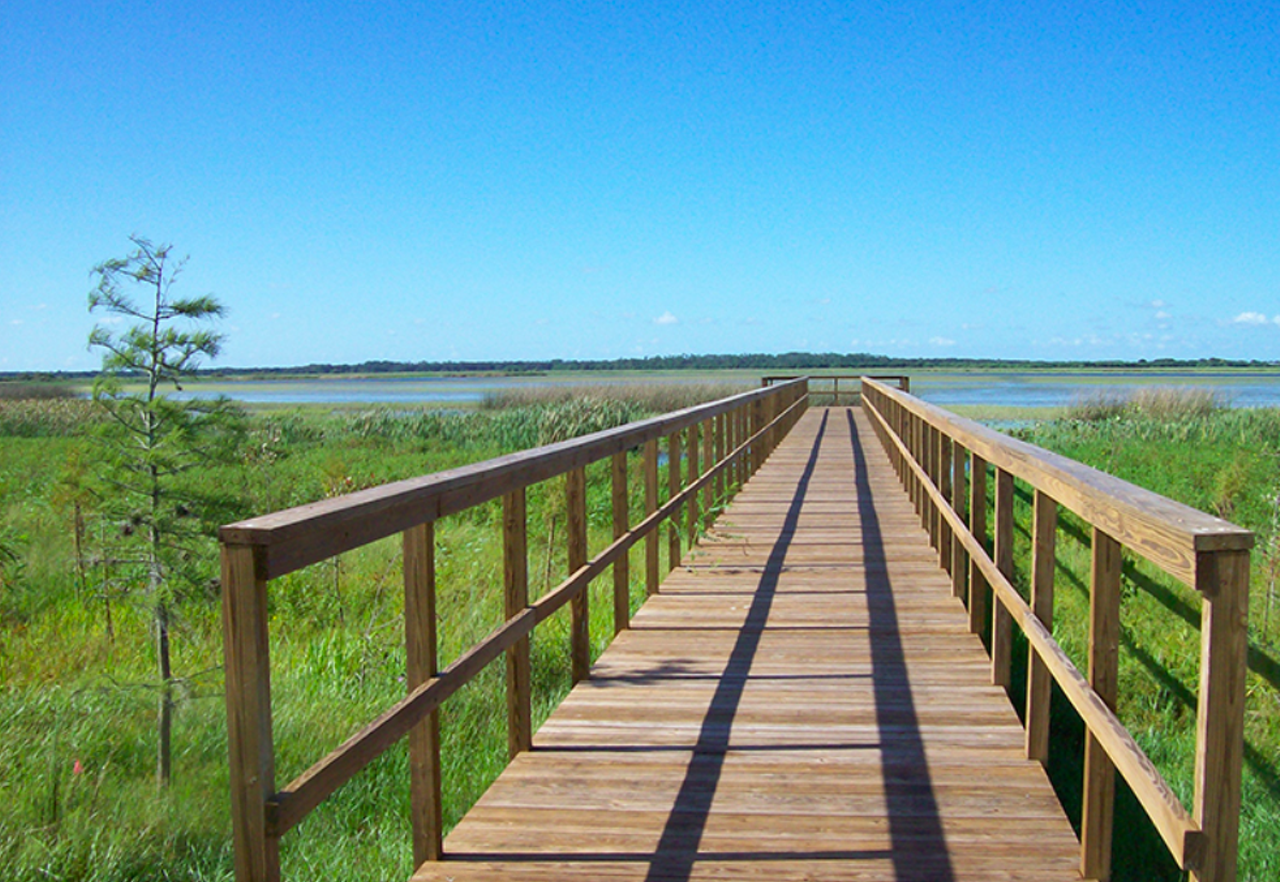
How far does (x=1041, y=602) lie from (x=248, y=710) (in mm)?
2442

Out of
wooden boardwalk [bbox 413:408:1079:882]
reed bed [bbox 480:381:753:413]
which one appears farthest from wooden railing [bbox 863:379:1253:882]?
reed bed [bbox 480:381:753:413]

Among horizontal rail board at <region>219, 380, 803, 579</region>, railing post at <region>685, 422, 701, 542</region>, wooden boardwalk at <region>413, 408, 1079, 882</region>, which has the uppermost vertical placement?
horizontal rail board at <region>219, 380, 803, 579</region>

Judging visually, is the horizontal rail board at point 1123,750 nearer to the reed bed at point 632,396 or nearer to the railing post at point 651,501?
the railing post at point 651,501

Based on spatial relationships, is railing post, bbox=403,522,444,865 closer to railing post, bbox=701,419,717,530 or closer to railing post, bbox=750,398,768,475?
railing post, bbox=701,419,717,530

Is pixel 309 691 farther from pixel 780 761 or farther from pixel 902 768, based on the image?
pixel 902 768

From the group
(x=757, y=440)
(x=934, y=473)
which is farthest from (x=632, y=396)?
(x=934, y=473)

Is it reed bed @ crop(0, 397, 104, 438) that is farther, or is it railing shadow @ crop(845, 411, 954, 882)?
reed bed @ crop(0, 397, 104, 438)

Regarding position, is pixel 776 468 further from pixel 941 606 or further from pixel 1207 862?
pixel 1207 862

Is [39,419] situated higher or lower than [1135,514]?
lower

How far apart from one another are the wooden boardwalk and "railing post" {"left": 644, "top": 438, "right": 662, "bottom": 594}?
Answer: 0.16 m

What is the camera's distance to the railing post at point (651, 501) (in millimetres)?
6062

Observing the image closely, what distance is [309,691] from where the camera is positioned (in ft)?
19.5

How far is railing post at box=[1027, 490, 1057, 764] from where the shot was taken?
3291 millimetres

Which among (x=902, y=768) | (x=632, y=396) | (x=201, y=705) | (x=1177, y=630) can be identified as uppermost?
(x=632, y=396)
